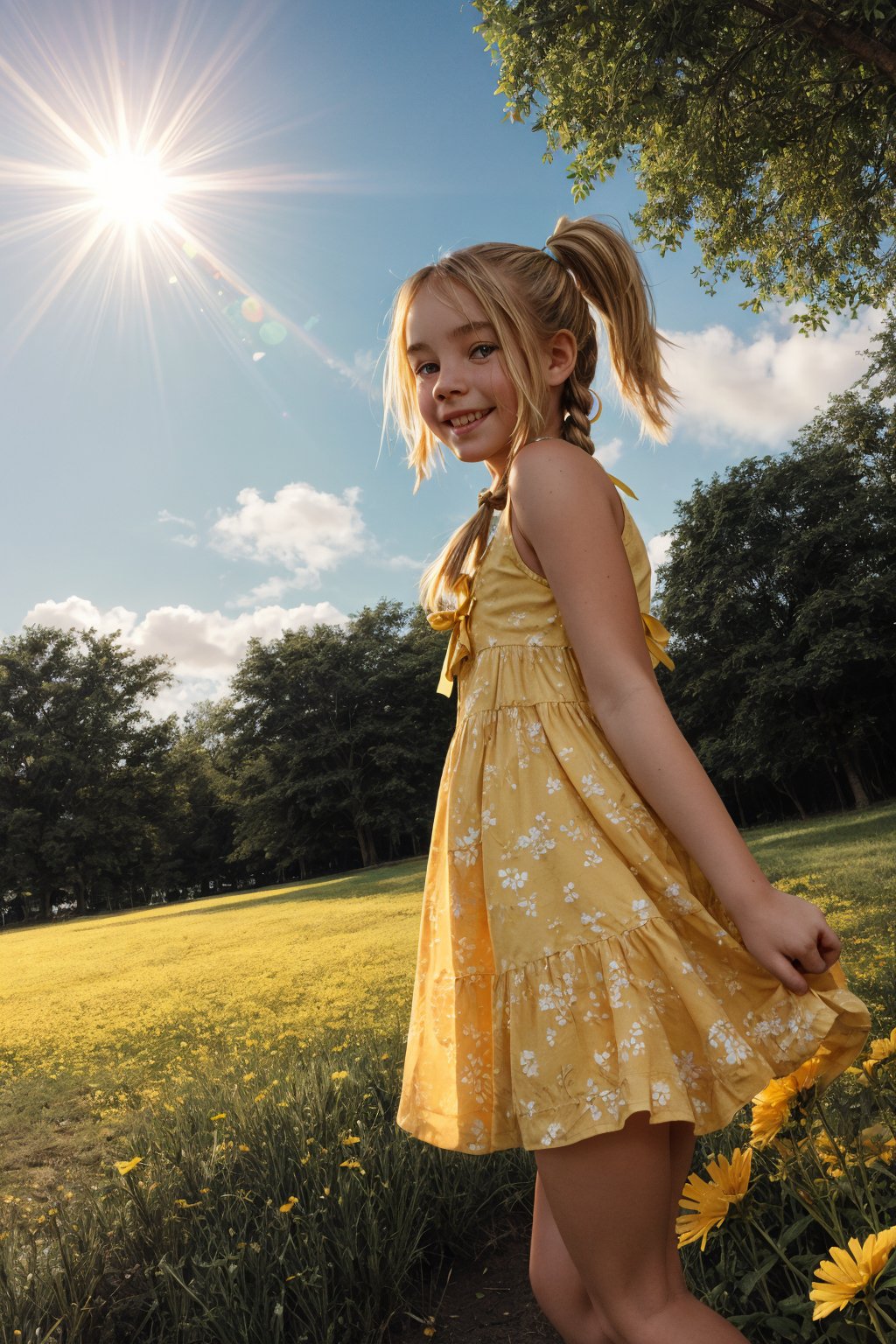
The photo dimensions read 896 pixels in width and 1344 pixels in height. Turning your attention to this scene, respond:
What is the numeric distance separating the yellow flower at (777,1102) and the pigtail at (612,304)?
4.07 ft

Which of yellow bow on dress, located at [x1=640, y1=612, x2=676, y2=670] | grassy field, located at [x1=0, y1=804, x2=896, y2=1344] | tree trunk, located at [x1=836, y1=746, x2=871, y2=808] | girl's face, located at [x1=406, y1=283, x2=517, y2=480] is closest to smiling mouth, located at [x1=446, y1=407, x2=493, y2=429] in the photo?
girl's face, located at [x1=406, y1=283, x2=517, y2=480]

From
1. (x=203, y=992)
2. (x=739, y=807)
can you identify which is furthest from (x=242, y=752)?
(x=203, y=992)

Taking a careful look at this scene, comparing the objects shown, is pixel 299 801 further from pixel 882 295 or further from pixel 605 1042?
pixel 605 1042

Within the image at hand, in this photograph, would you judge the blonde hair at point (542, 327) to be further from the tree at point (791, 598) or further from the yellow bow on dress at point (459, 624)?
the tree at point (791, 598)

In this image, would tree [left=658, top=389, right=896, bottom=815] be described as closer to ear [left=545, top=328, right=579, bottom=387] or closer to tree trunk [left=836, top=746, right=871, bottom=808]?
tree trunk [left=836, top=746, right=871, bottom=808]

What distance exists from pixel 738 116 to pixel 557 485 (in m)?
6.41

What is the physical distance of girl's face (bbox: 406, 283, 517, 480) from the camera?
1720 millimetres

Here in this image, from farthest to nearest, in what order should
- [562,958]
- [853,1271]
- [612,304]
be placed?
[612,304]
[562,958]
[853,1271]

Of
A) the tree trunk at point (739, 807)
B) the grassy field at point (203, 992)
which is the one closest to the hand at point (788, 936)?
the grassy field at point (203, 992)

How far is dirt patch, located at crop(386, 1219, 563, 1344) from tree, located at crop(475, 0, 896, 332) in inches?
207

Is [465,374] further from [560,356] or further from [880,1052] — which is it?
[880,1052]

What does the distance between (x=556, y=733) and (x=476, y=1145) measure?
0.63m

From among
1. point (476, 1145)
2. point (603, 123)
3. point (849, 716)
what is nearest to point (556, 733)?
point (476, 1145)

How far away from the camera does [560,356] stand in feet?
5.88
